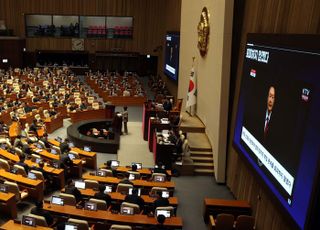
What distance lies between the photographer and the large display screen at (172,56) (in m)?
23.7

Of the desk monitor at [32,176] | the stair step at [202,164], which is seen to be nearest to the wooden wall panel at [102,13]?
the stair step at [202,164]

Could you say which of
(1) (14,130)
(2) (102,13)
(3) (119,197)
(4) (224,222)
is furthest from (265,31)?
(2) (102,13)

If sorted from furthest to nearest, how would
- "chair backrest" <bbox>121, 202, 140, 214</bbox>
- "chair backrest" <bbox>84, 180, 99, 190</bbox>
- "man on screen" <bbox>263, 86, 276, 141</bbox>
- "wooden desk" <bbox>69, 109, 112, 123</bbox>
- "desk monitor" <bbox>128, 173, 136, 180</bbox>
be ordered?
1. "wooden desk" <bbox>69, 109, 112, 123</bbox>
2. "desk monitor" <bbox>128, 173, 136, 180</bbox>
3. "chair backrest" <bbox>84, 180, 99, 190</bbox>
4. "chair backrest" <bbox>121, 202, 140, 214</bbox>
5. "man on screen" <bbox>263, 86, 276, 141</bbox>

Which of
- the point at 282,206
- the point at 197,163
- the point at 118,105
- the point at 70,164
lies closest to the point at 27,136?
the point at 70,164

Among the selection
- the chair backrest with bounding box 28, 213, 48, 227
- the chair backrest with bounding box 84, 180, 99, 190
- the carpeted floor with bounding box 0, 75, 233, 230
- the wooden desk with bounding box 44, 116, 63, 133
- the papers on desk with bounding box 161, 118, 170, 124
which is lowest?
the carpeted floor with bounding box 0, 75, 233, 230

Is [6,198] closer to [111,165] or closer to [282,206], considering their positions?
[111,165]

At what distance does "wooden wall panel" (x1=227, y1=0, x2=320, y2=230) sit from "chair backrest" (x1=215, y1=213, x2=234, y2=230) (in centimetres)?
80

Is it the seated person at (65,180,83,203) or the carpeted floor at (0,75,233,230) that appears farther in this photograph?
the carpeted floor at (0,75,233,230)

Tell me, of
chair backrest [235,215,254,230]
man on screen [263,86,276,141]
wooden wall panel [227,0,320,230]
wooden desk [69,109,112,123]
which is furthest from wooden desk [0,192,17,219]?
wooden desk [69,109,112,123]

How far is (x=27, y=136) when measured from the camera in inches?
603

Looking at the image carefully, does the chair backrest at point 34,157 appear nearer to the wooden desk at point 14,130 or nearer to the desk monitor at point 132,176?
the desk monitor at point 132,176

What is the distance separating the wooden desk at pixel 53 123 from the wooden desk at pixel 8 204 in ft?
27.2

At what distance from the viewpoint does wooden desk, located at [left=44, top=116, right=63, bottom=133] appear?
17812 mm

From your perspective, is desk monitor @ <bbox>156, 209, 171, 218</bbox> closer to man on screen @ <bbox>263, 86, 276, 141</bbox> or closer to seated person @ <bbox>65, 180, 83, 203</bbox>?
seated person @ <bbox>65, 180, 83, 203</bbox>
